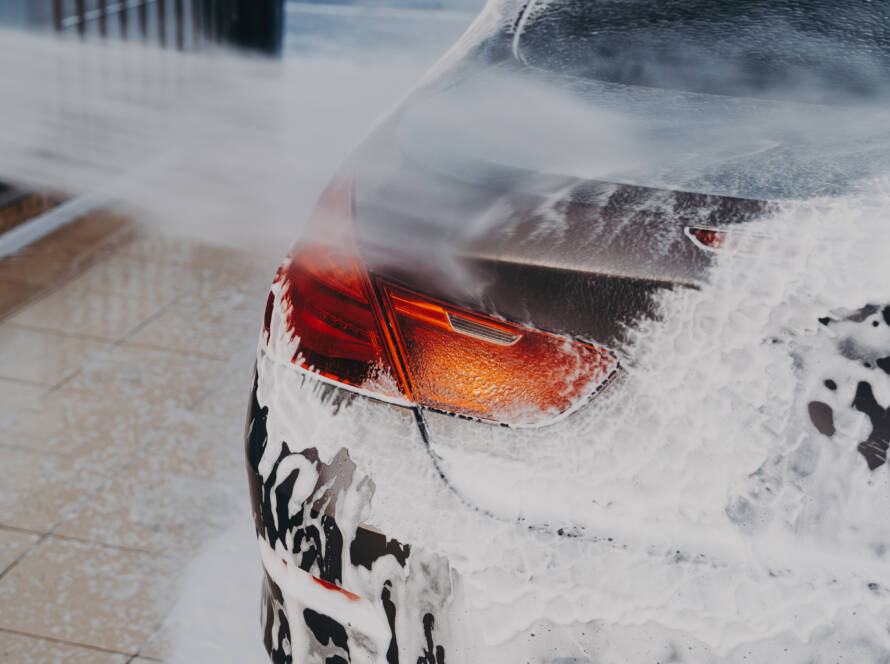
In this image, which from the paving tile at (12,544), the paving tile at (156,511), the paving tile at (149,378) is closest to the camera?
the paving tile at (12,544)

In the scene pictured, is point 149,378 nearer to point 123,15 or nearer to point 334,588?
point 334,588

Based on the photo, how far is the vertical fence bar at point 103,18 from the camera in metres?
5.88

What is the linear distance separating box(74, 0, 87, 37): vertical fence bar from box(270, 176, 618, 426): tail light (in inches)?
185

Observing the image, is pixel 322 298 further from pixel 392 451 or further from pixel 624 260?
pixel 624 260

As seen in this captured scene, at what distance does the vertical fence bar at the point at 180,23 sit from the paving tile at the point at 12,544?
4.79 m

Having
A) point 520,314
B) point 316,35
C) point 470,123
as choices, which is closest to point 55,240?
point 470,123

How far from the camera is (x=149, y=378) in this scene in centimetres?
352

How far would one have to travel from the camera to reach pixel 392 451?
1.39m

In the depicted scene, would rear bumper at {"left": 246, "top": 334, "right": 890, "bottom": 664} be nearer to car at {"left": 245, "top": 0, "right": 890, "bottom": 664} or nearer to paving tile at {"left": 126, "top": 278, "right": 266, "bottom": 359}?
car at {"left": 245, "top": 0, "right": 890, "bottom": 664}

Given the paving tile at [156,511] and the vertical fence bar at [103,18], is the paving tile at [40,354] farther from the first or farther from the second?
the vertical fence bar at [103,18]

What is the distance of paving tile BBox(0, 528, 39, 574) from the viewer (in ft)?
8.38

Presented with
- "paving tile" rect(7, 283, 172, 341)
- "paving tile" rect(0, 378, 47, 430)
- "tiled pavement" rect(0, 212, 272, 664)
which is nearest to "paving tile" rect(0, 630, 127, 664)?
"tiled pavement" rect(0, 212, 272, 664)

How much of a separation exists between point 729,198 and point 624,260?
0.58 ft

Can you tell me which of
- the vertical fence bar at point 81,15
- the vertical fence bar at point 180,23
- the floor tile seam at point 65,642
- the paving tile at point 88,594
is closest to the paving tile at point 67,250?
the vertical fence bar at point 81,15
